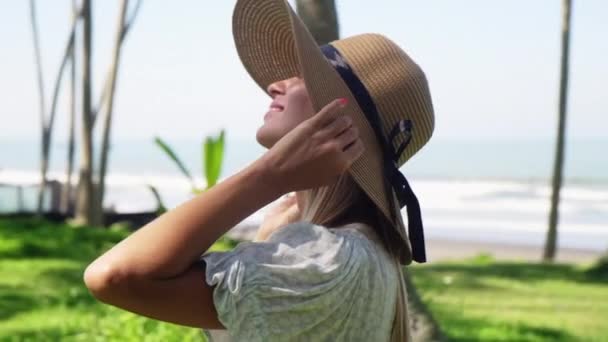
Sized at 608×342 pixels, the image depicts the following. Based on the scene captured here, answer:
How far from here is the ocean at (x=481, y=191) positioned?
27.7m

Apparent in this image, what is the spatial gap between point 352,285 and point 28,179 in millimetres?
52025

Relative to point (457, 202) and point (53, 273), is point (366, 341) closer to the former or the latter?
point (53, 273)

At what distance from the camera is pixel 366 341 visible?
66.6 inches

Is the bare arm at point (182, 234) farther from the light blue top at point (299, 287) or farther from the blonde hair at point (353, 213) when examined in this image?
the blonde hair at point (353, 213)

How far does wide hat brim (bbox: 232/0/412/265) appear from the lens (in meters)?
1.72

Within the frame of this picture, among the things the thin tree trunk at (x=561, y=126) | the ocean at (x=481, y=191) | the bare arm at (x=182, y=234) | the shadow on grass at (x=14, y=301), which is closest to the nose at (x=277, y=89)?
the bare arm at (x=182, y=234)

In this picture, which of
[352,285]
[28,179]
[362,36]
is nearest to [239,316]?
[352,285]

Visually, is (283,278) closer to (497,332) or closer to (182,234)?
(182,234)

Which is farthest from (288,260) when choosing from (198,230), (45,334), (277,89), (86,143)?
(86,143)

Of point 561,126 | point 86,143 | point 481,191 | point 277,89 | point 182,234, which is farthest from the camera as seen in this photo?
point 481,191

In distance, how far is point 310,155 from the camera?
1608 mm

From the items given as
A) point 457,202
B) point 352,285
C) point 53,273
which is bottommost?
point 457,202

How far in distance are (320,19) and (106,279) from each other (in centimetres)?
345

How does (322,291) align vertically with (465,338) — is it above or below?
above
